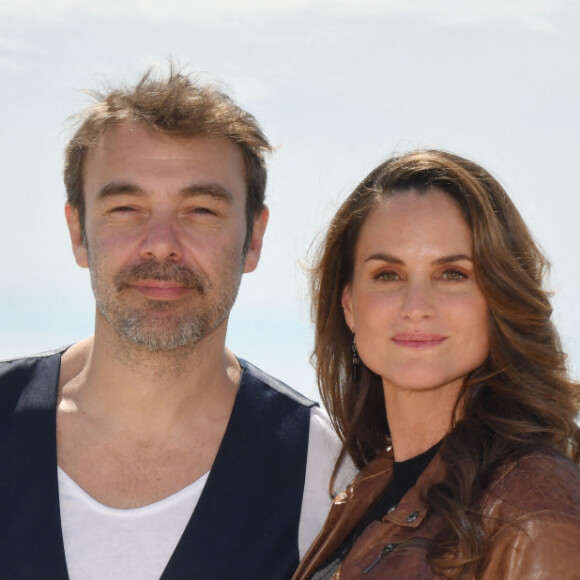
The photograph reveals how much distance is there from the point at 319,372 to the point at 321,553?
70cm

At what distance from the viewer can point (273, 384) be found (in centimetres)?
361

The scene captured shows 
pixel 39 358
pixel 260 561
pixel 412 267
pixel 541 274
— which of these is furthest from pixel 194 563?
pixel 541 274

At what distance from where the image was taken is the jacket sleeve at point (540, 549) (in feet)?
7.44

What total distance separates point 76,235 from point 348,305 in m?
1.22

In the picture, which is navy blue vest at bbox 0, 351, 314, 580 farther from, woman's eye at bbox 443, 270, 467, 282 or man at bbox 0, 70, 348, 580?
woman's eye at bbox 443, 270, 467, 282

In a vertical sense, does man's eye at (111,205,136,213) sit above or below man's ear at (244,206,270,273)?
above

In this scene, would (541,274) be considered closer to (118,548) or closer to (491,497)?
(491,497)

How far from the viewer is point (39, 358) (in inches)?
139

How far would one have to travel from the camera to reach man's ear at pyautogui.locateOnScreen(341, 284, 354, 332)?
10.5 feet

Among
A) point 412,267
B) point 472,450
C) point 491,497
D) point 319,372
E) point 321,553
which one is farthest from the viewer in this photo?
point 319,372

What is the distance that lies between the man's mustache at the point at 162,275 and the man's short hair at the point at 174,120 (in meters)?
0.35

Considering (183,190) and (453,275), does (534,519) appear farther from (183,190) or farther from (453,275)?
(183,190)

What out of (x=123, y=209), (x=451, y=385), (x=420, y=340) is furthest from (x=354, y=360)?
(x=123, y=209)

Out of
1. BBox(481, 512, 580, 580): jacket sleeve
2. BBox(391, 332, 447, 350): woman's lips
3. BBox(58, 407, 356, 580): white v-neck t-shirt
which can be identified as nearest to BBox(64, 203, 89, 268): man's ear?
BBox(58, 407, 356, 580): white v-neck t-shirt
